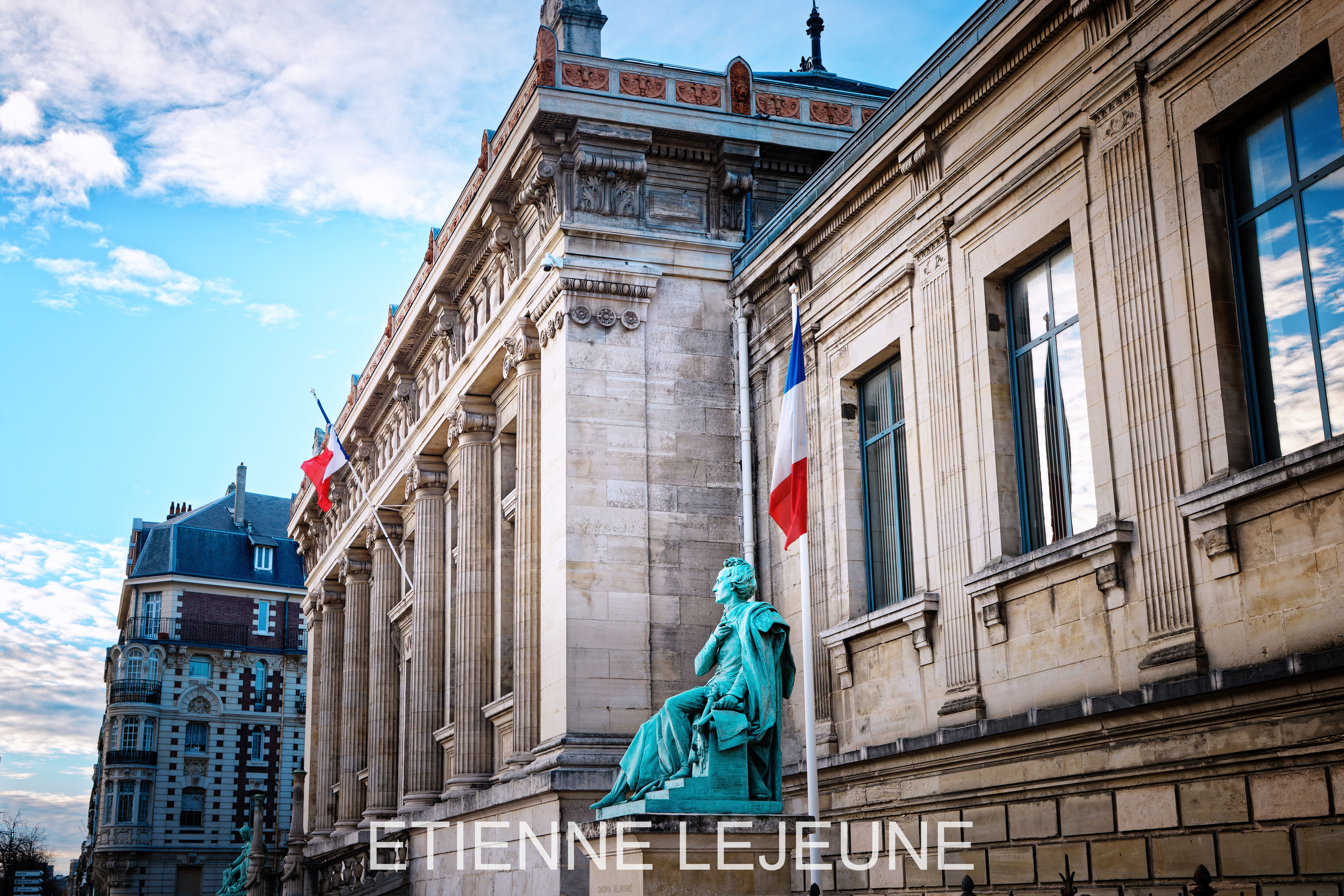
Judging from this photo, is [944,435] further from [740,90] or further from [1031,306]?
[740,90]

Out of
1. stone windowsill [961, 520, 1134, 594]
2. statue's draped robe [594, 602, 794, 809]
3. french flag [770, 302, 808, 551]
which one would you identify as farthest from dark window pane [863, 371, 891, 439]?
statue's draped robe [594, 602, 794, 809]

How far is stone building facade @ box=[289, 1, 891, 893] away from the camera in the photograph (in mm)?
20453

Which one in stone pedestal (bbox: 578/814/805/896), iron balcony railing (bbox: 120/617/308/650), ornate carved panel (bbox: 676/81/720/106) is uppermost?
ornate carved panel (bbox: 676/81/720/106)

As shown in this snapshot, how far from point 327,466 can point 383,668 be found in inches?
205

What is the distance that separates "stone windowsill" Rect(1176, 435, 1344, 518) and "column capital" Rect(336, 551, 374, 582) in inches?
1119

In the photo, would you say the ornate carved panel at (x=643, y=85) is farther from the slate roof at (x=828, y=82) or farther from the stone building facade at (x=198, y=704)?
the stone building facade at (x=198, y=704)

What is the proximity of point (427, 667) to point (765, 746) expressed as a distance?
16.0 metres

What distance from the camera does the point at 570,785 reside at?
1923 cm

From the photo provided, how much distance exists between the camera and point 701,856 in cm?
1337

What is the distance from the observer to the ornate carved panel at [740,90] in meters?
22.6

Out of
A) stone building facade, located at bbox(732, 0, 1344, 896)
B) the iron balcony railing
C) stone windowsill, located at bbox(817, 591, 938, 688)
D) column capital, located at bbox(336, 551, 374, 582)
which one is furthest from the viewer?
the iron balcony railing

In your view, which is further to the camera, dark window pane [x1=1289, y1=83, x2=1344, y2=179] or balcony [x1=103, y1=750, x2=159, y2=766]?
balcony [x1=103, y1=750, x2=159, y2=766]

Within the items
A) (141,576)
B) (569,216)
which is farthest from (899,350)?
(141,576)

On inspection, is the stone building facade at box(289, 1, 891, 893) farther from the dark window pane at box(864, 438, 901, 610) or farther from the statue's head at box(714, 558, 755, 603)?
the statue's head at box(714, 558, 755, 603)
